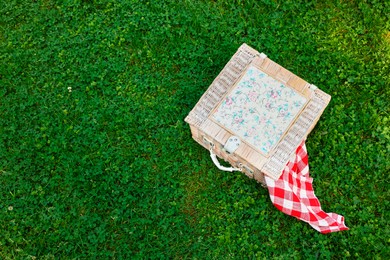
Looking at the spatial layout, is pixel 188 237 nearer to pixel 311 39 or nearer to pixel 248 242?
pixel 248 242

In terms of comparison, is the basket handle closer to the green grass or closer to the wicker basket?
the wicker basket

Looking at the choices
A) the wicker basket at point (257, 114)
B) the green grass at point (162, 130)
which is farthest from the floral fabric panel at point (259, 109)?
the green grass at point (162, 130)

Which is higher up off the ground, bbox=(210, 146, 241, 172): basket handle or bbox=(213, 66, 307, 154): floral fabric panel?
bbox=(213, 66, 307, 154): floral fabric panel

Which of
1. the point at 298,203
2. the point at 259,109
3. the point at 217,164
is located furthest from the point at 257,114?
the point at 298,203

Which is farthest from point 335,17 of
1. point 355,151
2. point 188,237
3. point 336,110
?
point 188,237

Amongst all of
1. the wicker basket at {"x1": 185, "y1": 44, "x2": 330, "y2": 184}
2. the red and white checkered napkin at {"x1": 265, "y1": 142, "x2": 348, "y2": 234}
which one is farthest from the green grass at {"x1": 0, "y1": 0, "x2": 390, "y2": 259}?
the wicker basket at {"x1": 185, "y1": 44, "x2": 330, "y2": 184}

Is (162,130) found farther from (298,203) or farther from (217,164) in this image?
(298,203)
